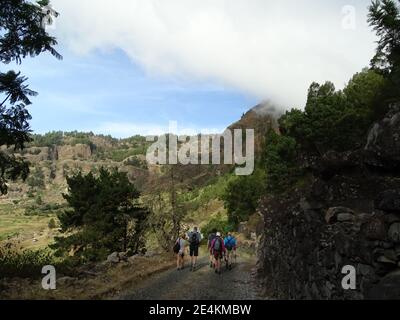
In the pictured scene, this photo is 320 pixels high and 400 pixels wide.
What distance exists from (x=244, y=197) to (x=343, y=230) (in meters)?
60.2

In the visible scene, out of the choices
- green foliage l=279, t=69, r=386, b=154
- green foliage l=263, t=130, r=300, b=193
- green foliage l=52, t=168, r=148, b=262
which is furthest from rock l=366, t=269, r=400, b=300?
green foliage l=263, t=130, r=300, b=193

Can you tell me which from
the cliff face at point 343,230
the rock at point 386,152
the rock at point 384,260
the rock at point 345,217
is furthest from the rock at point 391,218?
the rock at point 386,152

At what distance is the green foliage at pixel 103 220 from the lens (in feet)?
112

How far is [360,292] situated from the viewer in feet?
27.7

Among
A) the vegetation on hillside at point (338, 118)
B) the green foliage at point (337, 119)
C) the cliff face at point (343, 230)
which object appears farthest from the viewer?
the green foliage at point (337, 119)

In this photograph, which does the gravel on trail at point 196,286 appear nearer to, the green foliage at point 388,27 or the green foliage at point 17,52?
the green foliage at point 17,52

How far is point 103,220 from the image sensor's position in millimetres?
35219

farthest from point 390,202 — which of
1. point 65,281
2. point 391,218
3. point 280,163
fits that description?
point 280,163

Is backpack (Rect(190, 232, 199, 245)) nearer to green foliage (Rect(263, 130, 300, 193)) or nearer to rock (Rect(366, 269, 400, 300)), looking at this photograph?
rock (Rect(366, 269, 400, 300))

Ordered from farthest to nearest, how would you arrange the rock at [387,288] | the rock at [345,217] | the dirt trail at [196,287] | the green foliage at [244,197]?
the green foliage at [244,197] < the dirt trail at [196,287] < the rock at [345,217] < the rock at [387,288]
